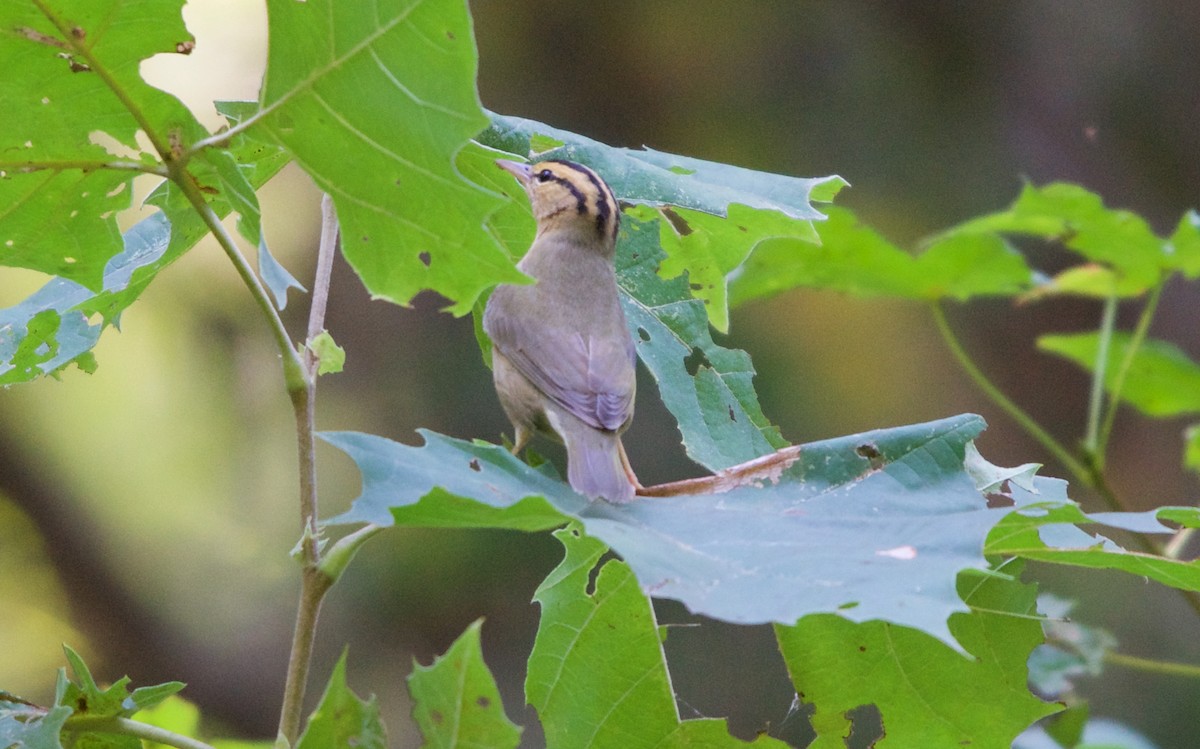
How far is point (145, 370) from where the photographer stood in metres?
6.82

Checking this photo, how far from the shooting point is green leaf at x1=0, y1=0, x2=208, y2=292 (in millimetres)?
1577

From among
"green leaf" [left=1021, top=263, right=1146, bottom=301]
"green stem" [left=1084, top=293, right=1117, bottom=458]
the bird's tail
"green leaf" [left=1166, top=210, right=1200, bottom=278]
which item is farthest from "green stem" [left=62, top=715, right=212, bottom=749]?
"green leaf" [left=1021, top=263, right=1146, bottom=301]

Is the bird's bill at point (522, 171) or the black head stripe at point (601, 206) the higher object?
the bird's bill at point (522, 171)

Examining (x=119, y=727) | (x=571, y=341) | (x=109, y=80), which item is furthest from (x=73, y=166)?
(x=571, y=341)

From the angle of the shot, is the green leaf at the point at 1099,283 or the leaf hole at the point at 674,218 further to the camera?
the green leaf at the point at 1099,283

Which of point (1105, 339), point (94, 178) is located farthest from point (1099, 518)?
point (1105, 339)

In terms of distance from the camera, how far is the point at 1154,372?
388cm

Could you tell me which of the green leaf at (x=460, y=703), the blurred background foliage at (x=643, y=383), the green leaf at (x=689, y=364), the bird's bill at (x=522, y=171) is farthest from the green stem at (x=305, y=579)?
the blurred background foliage at (x=643, y=383)

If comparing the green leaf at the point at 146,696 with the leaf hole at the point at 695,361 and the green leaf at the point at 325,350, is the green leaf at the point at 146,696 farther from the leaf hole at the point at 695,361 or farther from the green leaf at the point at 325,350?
the leaf hole at the point at 695,361

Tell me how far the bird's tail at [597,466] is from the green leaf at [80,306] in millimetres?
756

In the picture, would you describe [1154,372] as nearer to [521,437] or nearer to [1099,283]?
[1099,283]

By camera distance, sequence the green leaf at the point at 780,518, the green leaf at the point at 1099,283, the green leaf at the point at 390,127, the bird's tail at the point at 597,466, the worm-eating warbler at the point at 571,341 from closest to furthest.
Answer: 1. the green leaf at the point at 780,518
2. the green leaf at the point at 390,127
3. the bird's tail at the point at 597,466
4. the worm-eating warbler at the point at 571,341
5. the green leaf at the point at 1099,283

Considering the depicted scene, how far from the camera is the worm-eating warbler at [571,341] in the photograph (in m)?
2.61

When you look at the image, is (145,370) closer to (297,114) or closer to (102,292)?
(102,292)
